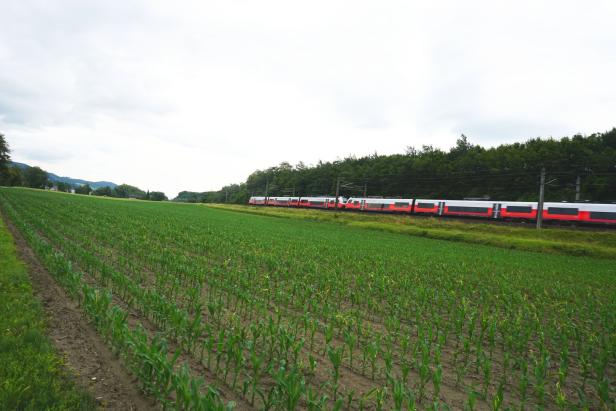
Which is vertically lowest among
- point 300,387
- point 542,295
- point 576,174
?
point 542,295

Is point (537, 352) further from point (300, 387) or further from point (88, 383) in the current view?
point (88, 383)

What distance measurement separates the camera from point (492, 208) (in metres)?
45.5

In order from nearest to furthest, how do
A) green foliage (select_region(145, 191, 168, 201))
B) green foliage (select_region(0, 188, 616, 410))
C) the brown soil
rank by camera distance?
1. the brown soil
2. green foliage (select_region(0, 188, 616, 410))
3. green foliage (select_region(145, 191, 168, 201))

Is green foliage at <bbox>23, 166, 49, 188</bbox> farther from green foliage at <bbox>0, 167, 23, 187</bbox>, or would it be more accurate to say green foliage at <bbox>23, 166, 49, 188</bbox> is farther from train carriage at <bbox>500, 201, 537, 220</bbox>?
train carriage at <bbox>500, 201, 537, 220</bbox>

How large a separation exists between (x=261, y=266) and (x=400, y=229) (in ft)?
107

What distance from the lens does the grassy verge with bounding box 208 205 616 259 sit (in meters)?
30.9

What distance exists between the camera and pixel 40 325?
5613 mm

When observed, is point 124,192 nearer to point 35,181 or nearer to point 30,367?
point 35,181

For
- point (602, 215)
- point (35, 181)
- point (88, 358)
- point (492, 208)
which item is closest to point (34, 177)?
point (35, 181)

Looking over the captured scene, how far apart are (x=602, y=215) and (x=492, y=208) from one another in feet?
38.1

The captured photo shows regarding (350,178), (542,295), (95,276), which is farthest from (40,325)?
(350,178)

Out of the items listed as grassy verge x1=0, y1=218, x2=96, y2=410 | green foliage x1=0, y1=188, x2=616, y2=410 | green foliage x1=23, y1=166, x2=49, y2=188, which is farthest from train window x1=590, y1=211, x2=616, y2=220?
green foliage x1=23, y1=166, x2=49, y2=188

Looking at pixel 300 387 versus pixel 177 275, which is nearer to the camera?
pixel 300 387

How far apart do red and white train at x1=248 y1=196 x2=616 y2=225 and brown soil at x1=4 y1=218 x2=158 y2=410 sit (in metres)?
47.6
